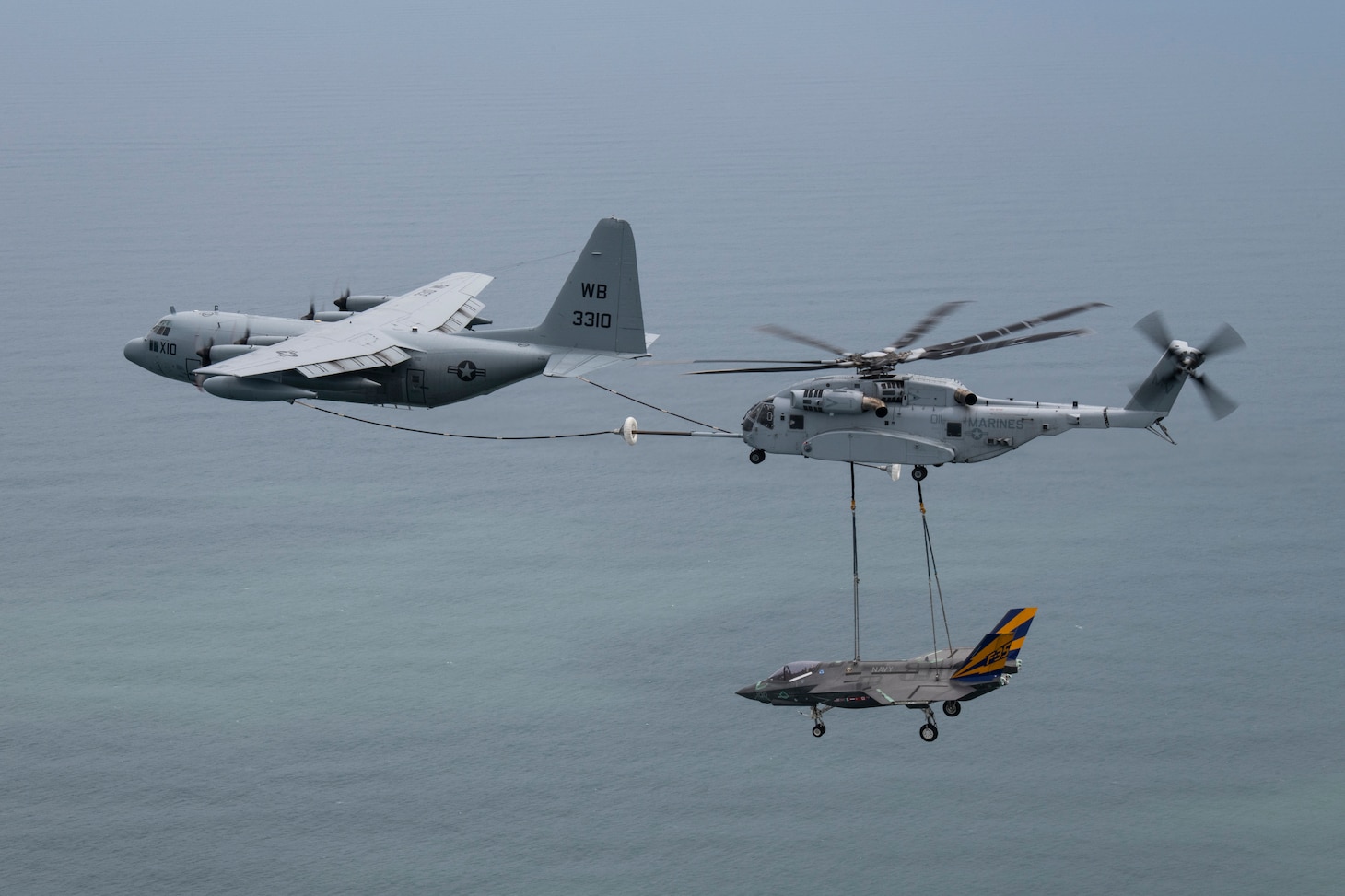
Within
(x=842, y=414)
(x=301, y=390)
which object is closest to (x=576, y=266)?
(x=301, y=390)

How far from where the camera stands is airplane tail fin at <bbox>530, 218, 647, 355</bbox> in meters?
102

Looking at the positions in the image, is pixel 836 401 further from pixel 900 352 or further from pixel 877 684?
pixel 877 684

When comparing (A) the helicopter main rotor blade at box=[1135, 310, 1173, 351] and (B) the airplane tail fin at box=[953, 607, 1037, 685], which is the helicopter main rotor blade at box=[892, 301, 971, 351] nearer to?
(A) the helicopter main rotor blade at box=[1135, 310, 1173, 351]

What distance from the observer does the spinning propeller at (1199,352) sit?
72125 millimetres

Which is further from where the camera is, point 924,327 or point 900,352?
point 900,352

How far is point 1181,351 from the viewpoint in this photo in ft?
250

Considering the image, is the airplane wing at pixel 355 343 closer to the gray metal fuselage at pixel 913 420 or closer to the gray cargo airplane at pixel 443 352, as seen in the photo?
the gray cargo airplane at pixel 443 352

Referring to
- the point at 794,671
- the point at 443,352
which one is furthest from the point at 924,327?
the point at 794,671

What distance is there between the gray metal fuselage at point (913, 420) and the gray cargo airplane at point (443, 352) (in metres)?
22.7

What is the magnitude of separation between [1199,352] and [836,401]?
1662 cm

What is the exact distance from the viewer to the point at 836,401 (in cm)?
7956

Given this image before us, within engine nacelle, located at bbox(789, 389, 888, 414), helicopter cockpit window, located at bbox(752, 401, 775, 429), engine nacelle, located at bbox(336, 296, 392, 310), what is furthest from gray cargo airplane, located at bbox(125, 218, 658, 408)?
engine nacelle, located at bbox(789, 389, 888, 414)

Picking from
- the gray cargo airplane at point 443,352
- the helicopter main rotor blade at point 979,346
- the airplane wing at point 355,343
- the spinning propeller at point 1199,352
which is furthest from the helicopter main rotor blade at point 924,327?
the airplane wing at point 355,343

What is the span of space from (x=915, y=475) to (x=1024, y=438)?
208 inches
